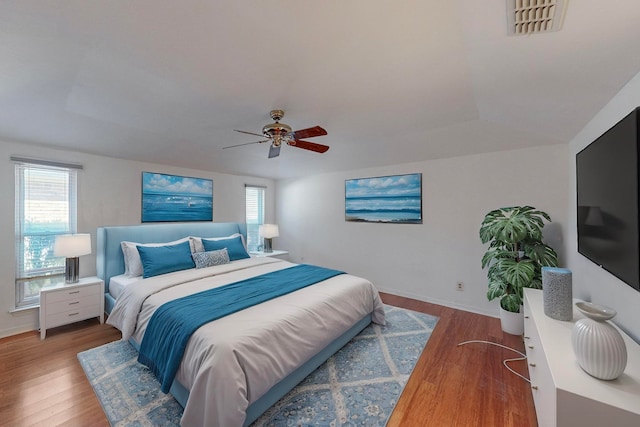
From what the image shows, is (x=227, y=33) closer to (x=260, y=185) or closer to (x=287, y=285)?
(x=287, y=285)

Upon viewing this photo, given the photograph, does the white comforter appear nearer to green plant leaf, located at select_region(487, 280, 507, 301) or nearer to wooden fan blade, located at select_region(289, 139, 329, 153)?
green plant leaf, located at select_region(487, 280, 507, 301)

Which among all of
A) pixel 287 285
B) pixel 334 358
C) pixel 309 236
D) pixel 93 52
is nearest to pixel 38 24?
pixel 93 52

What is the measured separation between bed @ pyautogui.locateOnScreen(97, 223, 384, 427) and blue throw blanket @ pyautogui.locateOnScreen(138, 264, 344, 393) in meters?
0.06

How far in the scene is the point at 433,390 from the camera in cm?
198

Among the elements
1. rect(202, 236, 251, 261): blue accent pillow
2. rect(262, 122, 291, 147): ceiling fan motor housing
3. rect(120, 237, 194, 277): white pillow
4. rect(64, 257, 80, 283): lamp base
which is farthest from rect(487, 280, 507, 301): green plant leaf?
rect(64, 257, 80, 283): lamp base

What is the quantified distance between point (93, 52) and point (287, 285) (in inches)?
91.5

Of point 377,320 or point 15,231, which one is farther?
point 377,320

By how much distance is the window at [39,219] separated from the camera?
110 inches

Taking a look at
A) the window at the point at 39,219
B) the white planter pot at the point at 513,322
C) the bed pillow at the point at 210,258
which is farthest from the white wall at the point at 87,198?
the white planter pot at the point at 513,322

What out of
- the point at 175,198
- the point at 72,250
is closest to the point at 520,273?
the point at 175,198

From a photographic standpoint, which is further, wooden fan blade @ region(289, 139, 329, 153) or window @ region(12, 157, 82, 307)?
window @ region(12, 157, 82, 307)

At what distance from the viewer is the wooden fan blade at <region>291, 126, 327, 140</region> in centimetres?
210

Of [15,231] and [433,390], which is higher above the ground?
[15,231]

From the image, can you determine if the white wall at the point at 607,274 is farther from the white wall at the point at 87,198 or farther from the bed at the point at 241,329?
the white wall at the point at 87,198
